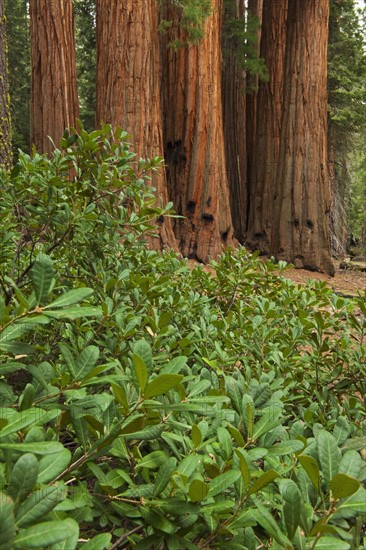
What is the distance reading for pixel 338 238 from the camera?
19.4 m

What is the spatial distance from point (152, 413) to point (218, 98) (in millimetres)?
7535

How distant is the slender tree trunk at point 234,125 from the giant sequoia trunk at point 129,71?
5232 millimetres

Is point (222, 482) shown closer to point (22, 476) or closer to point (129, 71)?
point (22, 476)

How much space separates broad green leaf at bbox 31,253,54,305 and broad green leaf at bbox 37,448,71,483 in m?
0.22

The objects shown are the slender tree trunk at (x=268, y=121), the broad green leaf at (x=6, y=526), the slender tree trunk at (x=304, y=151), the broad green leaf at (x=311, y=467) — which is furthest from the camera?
the slender tree trunk at (x=268, y=121)

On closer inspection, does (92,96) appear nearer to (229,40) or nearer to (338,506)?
(229,40)

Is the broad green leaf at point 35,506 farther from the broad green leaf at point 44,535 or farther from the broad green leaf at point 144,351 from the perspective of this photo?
the broad green leaf at point 144,351

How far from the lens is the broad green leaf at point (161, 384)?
27.9 inches

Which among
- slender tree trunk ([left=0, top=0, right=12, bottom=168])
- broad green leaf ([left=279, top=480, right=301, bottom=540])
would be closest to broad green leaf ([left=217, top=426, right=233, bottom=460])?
broad green leaf ([left=279, top=480, right=301, bottom=540])

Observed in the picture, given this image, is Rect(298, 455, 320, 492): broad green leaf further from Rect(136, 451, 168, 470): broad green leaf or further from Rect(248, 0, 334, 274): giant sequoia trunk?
Rect(248, 0, 334, 274): giant sequoia trunk

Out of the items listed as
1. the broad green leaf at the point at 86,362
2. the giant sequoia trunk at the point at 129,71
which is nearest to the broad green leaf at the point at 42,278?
the broad green leaf at the point at 86,362

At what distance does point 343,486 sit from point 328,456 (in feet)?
0.43

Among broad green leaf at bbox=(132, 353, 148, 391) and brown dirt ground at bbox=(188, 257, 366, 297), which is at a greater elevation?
broad green leaf at bbox=(132, 353, 148, 391)

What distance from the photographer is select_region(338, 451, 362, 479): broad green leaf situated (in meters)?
0.79
